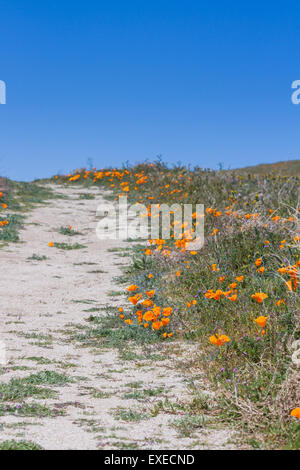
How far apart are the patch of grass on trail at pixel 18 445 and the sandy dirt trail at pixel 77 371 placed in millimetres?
81

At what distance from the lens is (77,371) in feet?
16.1

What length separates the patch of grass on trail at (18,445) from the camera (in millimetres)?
3078

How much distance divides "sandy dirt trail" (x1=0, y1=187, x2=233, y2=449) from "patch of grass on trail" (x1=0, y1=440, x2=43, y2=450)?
0.08 meters

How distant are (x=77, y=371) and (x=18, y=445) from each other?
180 centimetres

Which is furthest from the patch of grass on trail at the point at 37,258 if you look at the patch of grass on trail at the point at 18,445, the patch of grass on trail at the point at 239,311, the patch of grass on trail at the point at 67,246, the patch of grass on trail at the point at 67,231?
the patch of grass on trail at the point at 18,445

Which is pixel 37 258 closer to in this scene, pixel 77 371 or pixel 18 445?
pixel 77 371

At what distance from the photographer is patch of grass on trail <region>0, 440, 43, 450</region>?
3078 mm

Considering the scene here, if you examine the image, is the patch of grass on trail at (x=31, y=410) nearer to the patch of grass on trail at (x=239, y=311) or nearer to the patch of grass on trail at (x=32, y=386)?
the patch of grass on trail at (x=32, y=386)

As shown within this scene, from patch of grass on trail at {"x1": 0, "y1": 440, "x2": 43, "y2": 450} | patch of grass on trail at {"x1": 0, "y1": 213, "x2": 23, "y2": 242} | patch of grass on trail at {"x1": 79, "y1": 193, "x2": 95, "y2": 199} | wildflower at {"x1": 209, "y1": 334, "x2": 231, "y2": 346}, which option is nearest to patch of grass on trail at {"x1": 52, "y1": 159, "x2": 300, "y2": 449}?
wildflower at {"x1": 209, "y1": 334, "x2": 231, "y2": 346}

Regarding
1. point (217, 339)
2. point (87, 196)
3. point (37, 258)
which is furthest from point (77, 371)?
point (87, 196)

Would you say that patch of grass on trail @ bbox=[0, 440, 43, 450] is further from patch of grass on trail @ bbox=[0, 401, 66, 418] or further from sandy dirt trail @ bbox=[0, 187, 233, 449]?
patch of grass on trail @ bbox=[0, 401, 66, 418]

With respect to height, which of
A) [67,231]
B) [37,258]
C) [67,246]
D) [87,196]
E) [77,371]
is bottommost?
[77,371]

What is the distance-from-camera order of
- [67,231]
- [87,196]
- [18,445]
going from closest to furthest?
[18,445] → [67,231] → [87,196]

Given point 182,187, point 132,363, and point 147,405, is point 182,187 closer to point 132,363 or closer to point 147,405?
point 132,363
